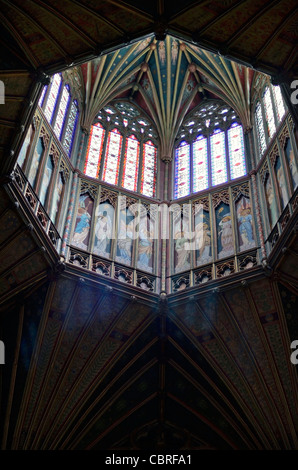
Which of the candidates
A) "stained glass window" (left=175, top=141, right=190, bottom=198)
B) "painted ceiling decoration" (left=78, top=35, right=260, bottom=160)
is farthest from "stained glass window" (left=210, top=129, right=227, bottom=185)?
"painted ceiling decoration" (left=78, top=35, right=260, bottom=160)

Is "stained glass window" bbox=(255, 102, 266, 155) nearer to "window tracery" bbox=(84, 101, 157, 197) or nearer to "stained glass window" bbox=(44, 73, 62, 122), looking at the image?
"window tracery" bbox=(84, 101, 157, 197)

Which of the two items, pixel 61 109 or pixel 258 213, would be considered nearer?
pixel 258 213

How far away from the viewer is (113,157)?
2025 cm

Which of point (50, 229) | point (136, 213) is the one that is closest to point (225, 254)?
point (136, 213)

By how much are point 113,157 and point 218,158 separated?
362 cm

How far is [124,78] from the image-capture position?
21.9m

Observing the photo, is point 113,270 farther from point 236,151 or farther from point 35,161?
point 236,151

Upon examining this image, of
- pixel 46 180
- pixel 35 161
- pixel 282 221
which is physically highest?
pixel 35 161

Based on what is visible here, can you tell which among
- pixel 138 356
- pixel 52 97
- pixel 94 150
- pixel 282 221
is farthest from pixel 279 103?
pixel 138 356

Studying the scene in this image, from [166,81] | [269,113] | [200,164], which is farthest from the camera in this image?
[166,81]

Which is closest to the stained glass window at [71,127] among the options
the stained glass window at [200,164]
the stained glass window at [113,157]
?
the stained glass window at [113,157]

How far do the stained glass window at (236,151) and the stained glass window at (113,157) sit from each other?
387cm
